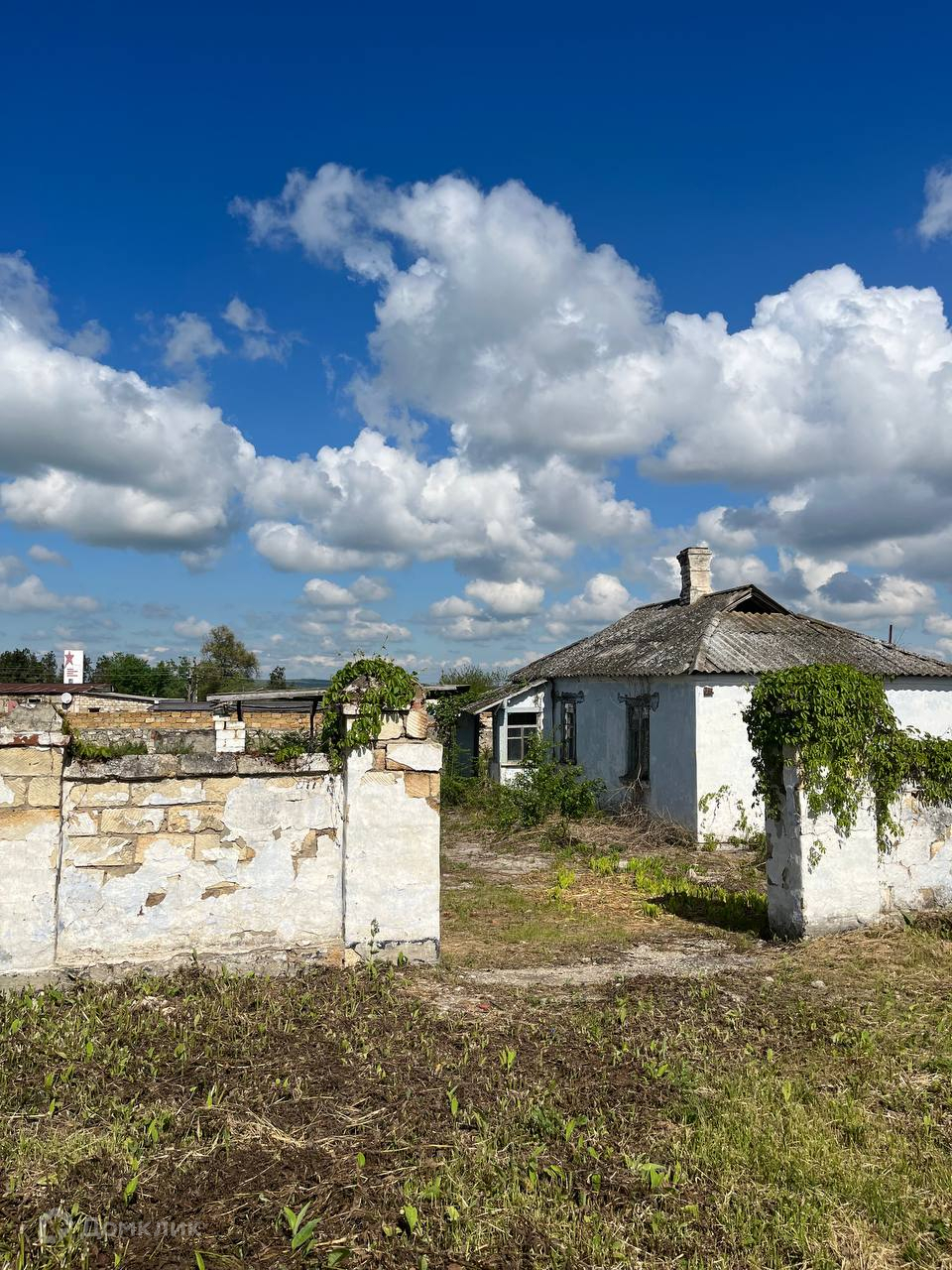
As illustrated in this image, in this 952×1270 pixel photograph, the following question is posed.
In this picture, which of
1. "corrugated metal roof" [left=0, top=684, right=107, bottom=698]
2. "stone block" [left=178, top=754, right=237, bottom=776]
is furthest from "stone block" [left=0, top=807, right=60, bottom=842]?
"corrugated metal roof" [left=0, top=684, right=107, bottom=698]

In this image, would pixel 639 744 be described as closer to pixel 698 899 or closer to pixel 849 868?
pixel 698 899

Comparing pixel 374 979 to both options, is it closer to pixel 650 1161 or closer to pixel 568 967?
pixel 568 967

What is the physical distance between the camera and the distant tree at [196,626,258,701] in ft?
158

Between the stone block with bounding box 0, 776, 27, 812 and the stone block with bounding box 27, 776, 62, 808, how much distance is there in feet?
0.13

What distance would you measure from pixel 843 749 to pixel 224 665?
168ft

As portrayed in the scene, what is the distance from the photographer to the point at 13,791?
5.61 m

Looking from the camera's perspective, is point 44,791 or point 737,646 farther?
point 737,646

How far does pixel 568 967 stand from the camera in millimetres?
6738

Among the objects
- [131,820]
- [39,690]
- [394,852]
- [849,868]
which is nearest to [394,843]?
[394,852]

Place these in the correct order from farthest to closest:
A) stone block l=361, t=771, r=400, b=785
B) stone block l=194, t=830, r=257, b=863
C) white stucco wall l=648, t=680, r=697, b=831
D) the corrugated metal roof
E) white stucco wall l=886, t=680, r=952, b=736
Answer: the corrugated metal roof
white stucco wall l=886, t=680, r=952, b=736
white stucco wall l=648, t=680, r=697, b=831
stone block l=361, t=771, r=400, b=785
stone block l=194, t=830, r=257, b=863

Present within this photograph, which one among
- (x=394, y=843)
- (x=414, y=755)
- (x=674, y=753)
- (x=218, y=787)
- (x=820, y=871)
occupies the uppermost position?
(x=414, y=755)

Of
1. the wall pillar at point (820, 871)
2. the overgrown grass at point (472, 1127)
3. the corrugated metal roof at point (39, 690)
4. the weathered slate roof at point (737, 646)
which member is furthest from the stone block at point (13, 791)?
the corrugated metal roof at point (39, 690)

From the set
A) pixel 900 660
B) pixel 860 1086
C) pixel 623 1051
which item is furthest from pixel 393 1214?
pixel 900 660

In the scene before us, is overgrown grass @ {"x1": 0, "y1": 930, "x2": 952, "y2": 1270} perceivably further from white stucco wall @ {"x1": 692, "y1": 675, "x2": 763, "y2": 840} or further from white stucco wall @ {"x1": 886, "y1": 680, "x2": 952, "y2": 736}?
white stucco wall @ {"x1": 886, "y1": 680, "x2": 952, "y2": 736}
